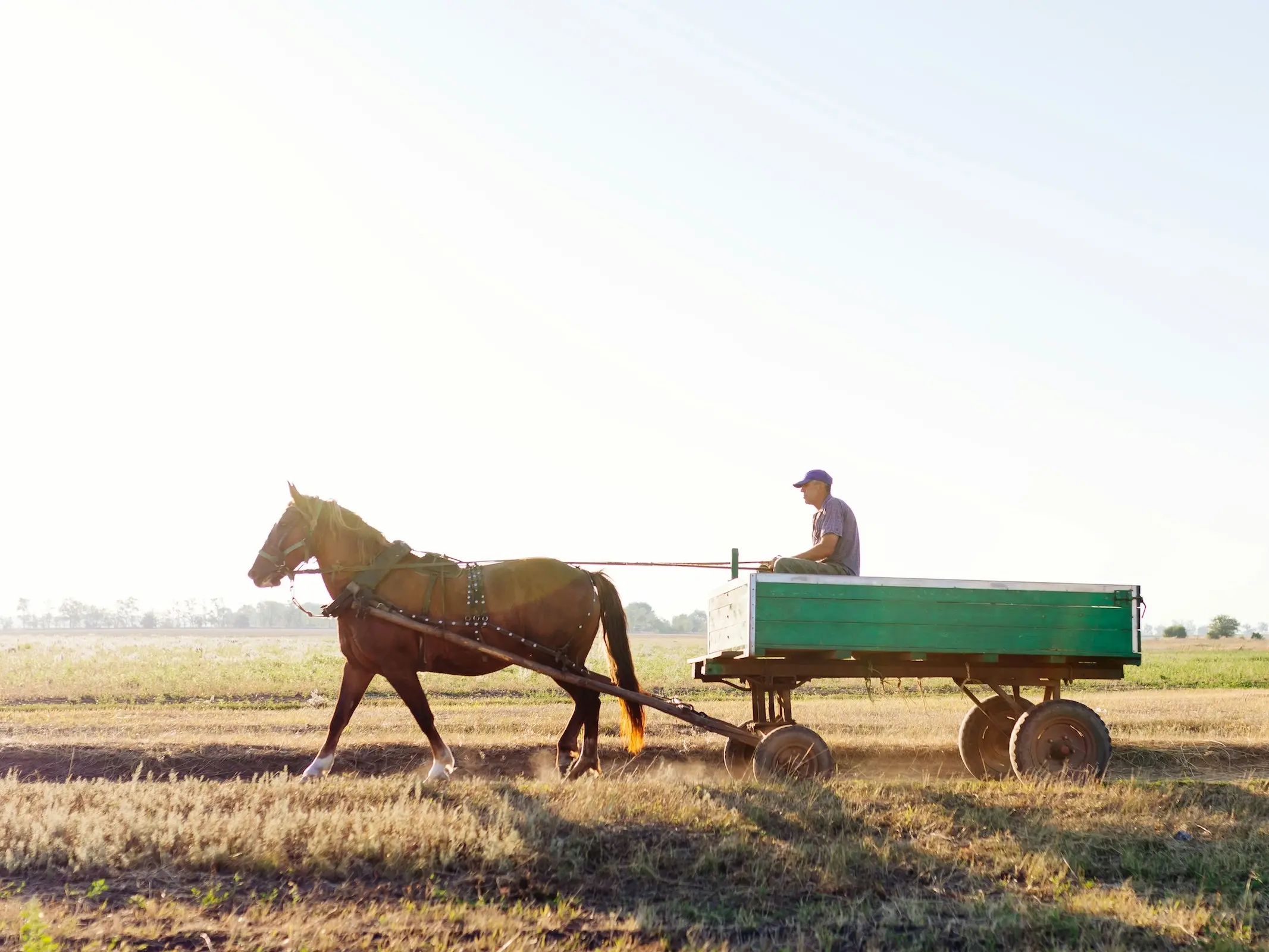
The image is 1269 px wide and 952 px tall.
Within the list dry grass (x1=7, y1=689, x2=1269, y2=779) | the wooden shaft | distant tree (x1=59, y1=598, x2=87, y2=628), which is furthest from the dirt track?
distant tree (x1=59, y1=598, x2=87, y2=628)

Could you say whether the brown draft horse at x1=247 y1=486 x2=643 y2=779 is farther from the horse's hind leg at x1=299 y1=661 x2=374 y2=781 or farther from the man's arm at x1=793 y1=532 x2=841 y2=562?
the man's arm at x1=793 y1=532 x2=841 y2=562

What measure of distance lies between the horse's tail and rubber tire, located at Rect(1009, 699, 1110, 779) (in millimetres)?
3451

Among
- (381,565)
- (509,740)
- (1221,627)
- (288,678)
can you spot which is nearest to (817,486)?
(381,565)

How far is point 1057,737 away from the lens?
10.2 m

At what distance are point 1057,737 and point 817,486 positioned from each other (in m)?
3.03

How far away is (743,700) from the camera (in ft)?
73.4

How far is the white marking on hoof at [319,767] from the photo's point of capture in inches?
402

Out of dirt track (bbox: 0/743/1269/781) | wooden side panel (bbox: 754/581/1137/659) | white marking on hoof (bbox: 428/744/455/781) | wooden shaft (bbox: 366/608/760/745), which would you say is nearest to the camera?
wooden side panel (bbox: 754/581/1137/659)

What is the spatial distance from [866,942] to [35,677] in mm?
32233

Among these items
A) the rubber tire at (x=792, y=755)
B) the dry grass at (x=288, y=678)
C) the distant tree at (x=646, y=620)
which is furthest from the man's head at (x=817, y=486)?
the distant tree at (x=646, y=620)

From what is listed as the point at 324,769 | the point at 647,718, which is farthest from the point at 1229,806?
the point at 647,718

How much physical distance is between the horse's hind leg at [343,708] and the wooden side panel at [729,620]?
325cm

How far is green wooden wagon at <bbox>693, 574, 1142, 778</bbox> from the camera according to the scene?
32.0ft

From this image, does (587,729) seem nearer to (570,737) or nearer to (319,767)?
(570,737)
